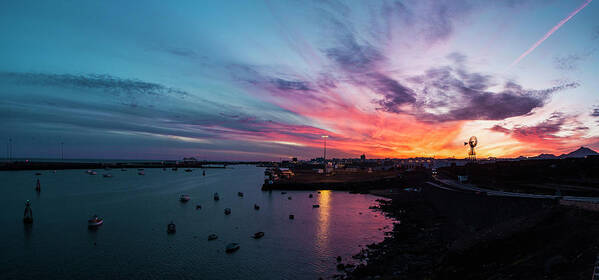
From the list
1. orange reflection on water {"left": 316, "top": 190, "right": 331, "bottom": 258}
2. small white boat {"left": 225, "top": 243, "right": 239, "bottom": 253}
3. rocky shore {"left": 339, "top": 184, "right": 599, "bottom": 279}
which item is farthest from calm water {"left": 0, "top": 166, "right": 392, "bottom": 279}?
rocky shore {"left": 339, "top": 184, "right": 599, "bottom": 279}

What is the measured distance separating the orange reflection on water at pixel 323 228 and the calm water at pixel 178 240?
0.13 metres

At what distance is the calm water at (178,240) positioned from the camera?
26.5 metres

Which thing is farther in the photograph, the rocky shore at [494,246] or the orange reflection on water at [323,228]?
the orange reflection on water at [323,228]

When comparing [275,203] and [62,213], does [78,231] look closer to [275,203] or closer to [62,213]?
[62,213]

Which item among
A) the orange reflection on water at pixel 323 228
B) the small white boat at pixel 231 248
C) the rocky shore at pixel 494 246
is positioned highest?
the rocky shore at pixel 494 246

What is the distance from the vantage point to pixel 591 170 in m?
52.3

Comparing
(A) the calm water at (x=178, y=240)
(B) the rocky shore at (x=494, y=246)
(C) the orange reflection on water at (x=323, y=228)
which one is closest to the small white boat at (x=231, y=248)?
(A) the calm water at (x=178, y=240)

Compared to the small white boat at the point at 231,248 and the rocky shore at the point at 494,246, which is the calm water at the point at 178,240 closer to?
the small white boat at the point at 231,248

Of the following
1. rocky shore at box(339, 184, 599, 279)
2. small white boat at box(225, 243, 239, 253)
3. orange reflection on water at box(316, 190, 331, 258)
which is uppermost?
rocky shore at box(339, 184, 599, 279)

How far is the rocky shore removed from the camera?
48.2ft

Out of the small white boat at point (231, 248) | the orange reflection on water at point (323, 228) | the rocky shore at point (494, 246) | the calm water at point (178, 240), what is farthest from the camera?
the orange reflection on water at point (323, 228)

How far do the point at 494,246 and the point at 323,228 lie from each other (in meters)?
24.9

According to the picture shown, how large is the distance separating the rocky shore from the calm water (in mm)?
4445

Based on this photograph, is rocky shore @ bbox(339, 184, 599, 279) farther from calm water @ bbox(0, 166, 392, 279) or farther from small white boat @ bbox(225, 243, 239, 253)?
small white boat @ bbox(225, 243, 239, 253)
